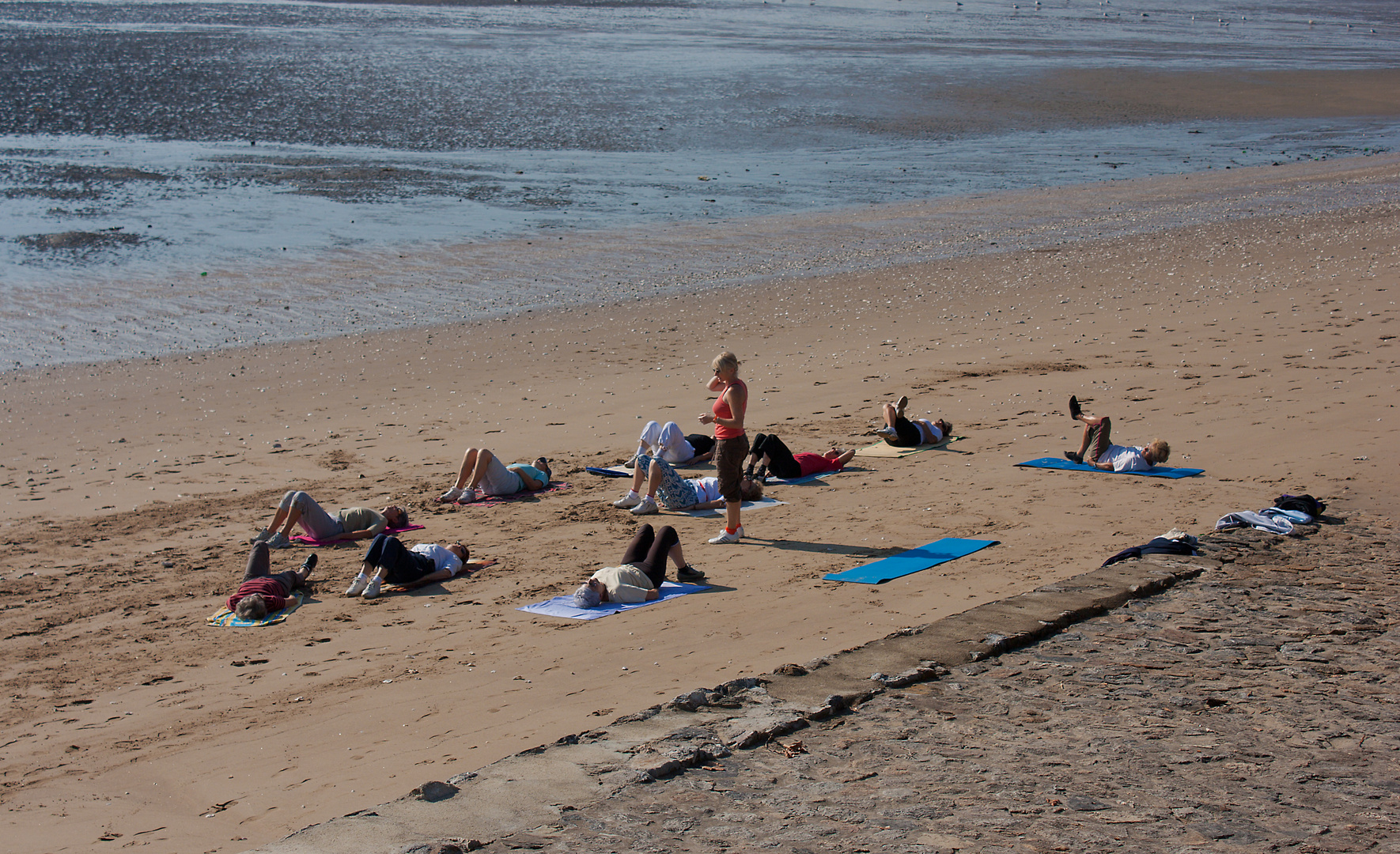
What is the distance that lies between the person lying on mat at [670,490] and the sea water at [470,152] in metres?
8.67

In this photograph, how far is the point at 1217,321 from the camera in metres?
14.9

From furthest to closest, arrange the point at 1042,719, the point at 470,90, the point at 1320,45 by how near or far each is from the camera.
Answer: the point at 1320,45
the point at 470,90
the point at 1042,719

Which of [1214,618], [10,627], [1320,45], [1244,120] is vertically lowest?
[10,627]

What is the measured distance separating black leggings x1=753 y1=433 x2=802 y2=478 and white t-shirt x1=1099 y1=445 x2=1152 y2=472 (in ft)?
9.28

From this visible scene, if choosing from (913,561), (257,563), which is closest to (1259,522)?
(913,561)

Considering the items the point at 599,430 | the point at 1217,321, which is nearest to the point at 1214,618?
the point at 599,430

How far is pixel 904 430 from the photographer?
1118 centimetres

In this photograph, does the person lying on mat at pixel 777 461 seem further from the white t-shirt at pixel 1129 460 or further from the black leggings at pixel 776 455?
the white t-shirt at pixel 1129 460

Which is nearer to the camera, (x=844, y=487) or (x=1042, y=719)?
(x=1042, y=719)

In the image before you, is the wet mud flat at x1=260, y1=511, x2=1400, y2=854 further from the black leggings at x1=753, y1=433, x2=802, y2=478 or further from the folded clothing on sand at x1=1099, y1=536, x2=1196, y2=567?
the black leggings at x1=753, y1=433, x2=802, y2=478

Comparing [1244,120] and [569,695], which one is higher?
[1244,120]

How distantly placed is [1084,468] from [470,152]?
24.4 meters

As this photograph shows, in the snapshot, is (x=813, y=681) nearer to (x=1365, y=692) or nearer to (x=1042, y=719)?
(x=1042, y=719)

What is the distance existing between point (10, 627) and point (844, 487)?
21.5 ft
